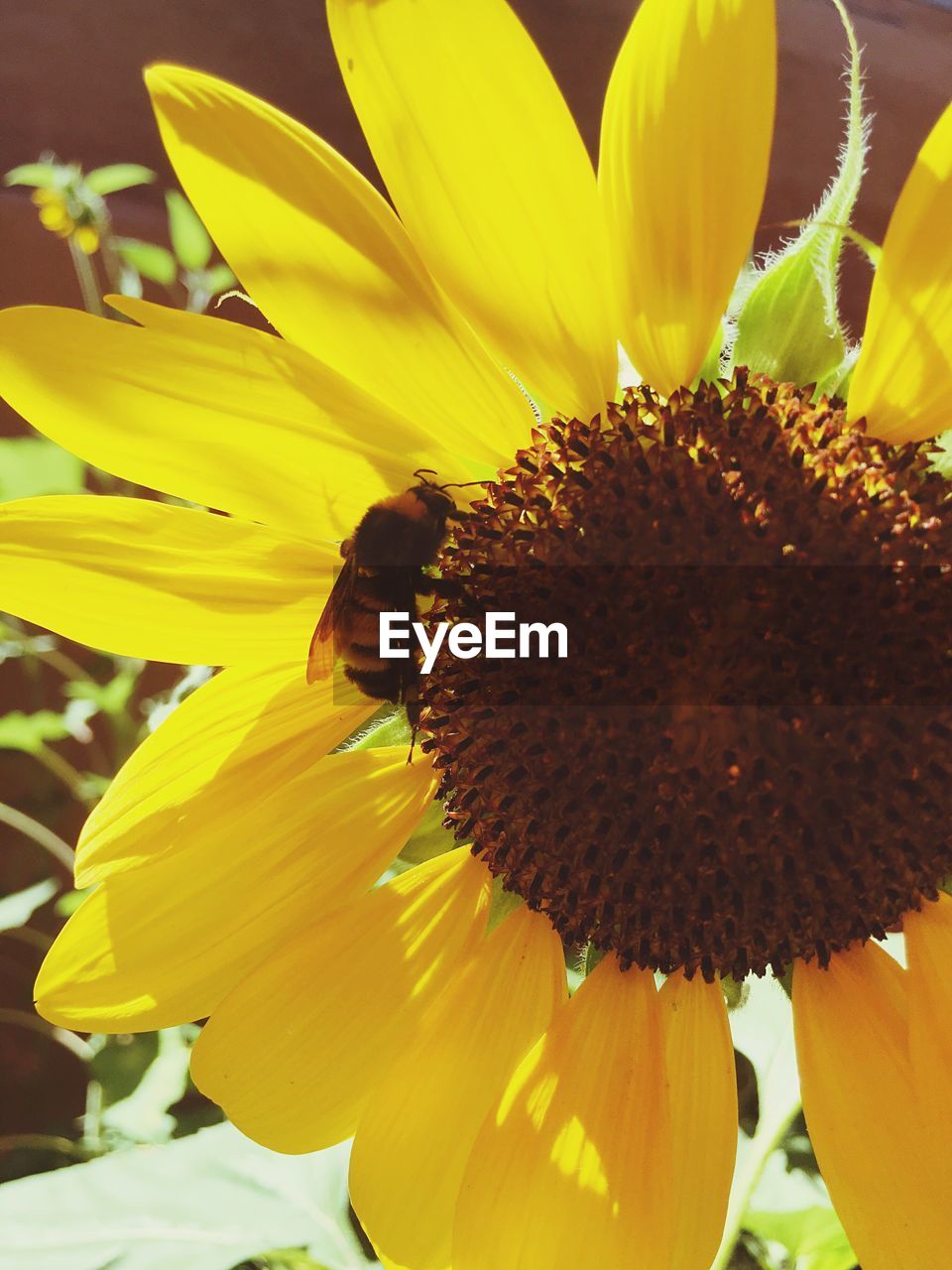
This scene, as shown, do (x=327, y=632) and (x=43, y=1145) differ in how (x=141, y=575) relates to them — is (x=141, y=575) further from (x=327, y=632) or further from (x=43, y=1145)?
(x=43, y=1145)

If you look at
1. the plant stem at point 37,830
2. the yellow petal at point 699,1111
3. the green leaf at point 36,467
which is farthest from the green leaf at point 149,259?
the yellow petal at point 699,1111

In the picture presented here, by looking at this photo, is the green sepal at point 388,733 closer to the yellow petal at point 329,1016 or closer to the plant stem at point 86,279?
the yellow petal at point 329,1016

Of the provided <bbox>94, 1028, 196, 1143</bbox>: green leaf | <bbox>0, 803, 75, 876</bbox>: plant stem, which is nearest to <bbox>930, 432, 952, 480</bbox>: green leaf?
<bbox>94, 1028, 196, 1143</bbox>: green leaf

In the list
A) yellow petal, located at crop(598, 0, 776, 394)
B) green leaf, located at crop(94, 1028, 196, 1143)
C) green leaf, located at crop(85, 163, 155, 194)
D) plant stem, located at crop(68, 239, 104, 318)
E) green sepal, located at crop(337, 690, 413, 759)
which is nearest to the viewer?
yellow petal, located at crop(598, 0, 776, 394)

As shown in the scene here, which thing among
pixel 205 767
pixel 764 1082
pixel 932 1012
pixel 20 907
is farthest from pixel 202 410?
pixel 20 907

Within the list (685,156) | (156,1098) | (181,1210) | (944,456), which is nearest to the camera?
(685,156)

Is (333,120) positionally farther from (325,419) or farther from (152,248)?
(325,419)

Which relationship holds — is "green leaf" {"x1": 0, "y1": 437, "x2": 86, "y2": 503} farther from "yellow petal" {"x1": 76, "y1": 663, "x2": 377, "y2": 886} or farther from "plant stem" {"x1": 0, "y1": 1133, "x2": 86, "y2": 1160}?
"plant stem" {"x1": 0, "y1": 1133, "x2": 86, "y2": 1160}
